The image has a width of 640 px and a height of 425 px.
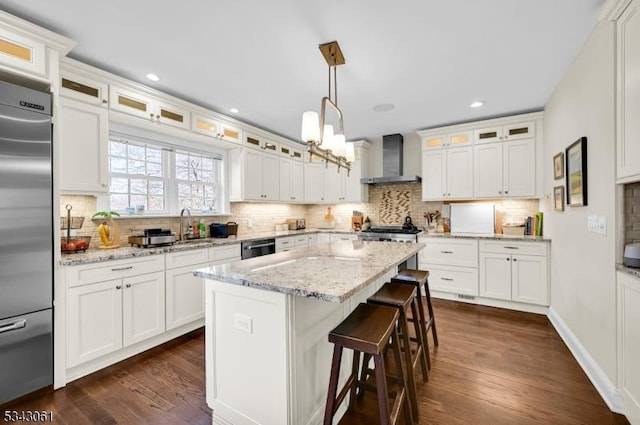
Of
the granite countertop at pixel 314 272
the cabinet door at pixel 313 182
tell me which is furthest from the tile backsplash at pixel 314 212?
the granite countertop at pixel 314 272

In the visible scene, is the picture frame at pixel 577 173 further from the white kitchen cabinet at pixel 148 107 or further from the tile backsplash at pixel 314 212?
the white kitchen cabinet at pixel 148 107

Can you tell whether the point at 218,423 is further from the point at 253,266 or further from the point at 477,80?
the point at 477,80

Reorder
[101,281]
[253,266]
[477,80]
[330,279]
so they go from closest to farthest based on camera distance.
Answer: [330,279], [253,266], [101,281], [477,80]

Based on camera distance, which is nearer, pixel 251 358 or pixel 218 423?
pixel 251 358

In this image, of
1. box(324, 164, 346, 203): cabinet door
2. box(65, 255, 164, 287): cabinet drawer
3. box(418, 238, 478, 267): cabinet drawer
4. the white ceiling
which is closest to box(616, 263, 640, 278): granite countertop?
the white ceiling

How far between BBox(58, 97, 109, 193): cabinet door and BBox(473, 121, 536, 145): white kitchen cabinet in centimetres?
460

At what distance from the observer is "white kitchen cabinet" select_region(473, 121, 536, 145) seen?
12.4 feet

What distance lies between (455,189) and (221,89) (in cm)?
354

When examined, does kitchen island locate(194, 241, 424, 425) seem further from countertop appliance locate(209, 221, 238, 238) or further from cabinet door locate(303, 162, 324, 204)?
cabinet door locate(303, 162, 324, 204)

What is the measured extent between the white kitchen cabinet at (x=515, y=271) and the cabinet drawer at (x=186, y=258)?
356 centimetres

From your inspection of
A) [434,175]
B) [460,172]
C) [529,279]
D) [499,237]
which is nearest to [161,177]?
[434,175]

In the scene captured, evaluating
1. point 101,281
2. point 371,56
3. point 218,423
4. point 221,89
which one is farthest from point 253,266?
point 221,89

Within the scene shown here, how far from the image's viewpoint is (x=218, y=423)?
1675 millimetres

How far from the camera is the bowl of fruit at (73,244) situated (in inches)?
94.3
